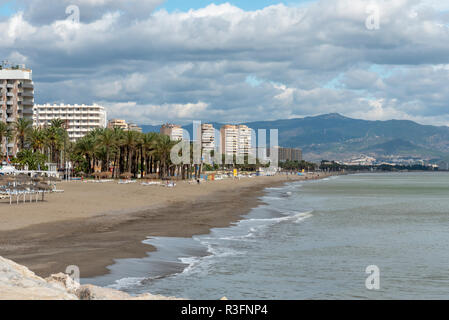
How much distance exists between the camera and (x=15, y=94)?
12719 cm

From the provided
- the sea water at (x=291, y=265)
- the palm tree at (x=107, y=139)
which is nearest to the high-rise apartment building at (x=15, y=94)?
the palm tree at (x=107, y=139)

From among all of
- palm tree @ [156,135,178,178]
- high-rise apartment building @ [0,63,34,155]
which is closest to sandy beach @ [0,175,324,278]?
palm tree @ [156,135,178,178]

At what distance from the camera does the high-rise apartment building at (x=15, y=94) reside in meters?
125

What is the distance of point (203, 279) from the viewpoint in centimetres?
1515

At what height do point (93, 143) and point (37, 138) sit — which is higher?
point (37, 138)

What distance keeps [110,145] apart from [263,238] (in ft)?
240

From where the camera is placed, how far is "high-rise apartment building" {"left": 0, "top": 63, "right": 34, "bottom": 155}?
124656 mm

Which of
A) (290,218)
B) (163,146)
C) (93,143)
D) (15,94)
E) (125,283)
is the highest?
(15,94)

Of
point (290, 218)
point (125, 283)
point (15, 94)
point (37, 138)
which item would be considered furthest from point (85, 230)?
point (15, 94)

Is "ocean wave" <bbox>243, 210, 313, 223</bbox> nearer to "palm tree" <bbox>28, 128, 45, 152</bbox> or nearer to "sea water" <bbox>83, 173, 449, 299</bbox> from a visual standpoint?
"sea water" <bbox>83, 173, 449, 299</bbox>

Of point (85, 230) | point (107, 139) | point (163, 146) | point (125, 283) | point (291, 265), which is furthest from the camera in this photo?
point (163, 146)

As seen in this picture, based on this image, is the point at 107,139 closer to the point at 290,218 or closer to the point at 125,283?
the point at 290,218

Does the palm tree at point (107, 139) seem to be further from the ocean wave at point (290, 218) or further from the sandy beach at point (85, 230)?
the ocean wave at point (290, 218)
